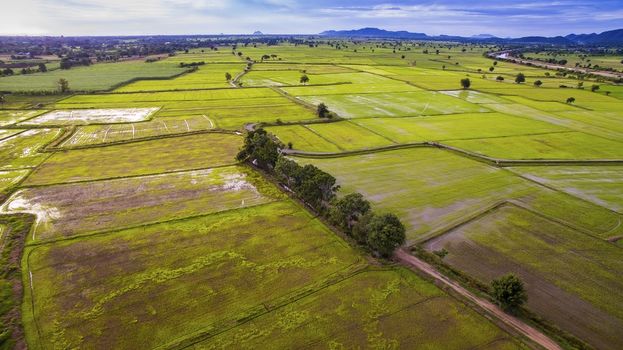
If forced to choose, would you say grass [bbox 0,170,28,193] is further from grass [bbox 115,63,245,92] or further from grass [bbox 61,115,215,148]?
grass [bbox 115,63,245,92]

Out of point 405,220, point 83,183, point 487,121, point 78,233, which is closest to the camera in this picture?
point 78,233

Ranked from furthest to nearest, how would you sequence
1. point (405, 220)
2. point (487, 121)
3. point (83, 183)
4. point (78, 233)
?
point (487, 121) → point (83, 183) → point (405, 220) → point (78, 233)

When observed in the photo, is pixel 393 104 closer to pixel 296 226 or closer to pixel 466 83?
pixel 466 83

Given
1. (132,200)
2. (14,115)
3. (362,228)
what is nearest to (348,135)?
(362,228)

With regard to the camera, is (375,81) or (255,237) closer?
(255,237)

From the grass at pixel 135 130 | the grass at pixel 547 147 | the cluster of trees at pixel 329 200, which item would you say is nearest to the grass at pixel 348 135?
the grass at pixel 547 147

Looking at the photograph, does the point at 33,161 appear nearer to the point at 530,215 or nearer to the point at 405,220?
the point at 405,220

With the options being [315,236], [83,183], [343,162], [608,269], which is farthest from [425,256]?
[83,183]
